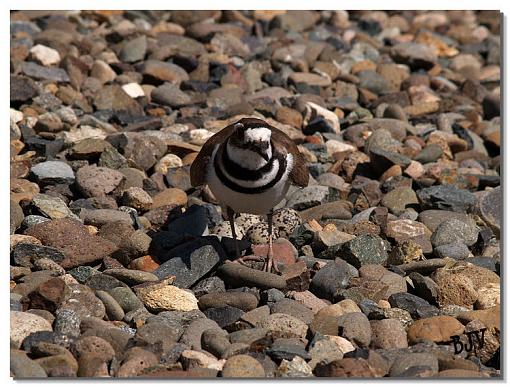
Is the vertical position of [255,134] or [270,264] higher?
[255,134]

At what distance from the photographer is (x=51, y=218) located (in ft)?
22.9

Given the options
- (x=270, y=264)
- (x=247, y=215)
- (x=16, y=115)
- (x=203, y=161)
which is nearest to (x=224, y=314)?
(x=270, y=264)

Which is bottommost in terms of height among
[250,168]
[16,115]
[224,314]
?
[224,314]

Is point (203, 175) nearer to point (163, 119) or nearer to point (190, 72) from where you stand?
point (163, 119)

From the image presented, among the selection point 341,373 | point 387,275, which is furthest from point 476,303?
point 341,373

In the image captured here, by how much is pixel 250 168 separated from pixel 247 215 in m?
1.22

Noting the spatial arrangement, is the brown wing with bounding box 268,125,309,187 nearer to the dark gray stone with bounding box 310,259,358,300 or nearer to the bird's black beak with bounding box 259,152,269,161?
the bird's black beak with bounding box 259,152,269,161

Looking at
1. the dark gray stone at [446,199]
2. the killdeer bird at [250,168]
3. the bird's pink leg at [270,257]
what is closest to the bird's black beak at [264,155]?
the killdeer bird at [250,168]

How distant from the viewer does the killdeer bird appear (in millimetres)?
6250

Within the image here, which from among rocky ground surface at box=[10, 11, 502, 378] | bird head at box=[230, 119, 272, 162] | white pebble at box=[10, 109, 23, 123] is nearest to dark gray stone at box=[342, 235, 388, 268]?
rocky ground surface at box=[10, 11, 502, 378]

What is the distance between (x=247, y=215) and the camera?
7477mm
